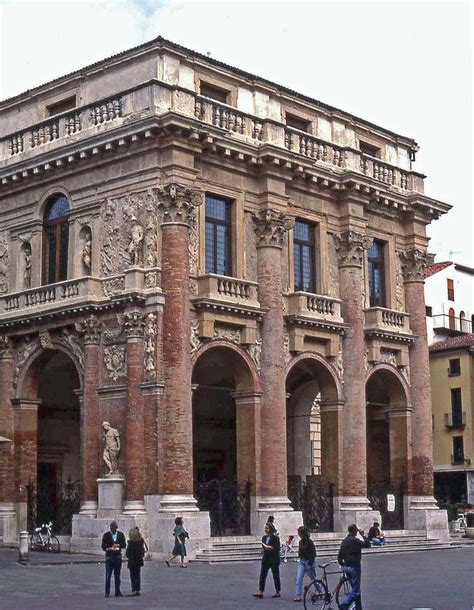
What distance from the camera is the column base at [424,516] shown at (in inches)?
1620

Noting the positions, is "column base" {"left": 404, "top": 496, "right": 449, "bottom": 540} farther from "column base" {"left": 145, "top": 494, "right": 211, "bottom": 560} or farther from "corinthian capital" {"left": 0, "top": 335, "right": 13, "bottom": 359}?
"corinthian capital" {"left": 0, "top": 335, "right": 13, "bottom": 359}

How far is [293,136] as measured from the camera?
38.8 meters

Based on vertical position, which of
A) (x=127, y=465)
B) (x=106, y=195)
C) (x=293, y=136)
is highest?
(x=293, y=136)

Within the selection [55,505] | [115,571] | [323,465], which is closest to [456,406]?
[323,465]

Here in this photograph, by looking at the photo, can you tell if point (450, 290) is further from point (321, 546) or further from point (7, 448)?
point (7, 448)

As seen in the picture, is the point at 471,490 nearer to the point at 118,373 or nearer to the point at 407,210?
the point at 407,210

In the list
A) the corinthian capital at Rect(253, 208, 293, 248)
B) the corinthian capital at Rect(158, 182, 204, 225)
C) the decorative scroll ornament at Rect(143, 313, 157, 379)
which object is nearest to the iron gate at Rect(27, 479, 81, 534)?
the decorative scroll ornament at Rect(143, 313, 157, 379)

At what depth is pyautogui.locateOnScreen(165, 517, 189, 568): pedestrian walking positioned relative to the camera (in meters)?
30.3

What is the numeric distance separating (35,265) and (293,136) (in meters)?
10.1

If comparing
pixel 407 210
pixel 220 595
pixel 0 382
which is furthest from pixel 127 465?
pixel 407 210

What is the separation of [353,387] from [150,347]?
30.1 ft

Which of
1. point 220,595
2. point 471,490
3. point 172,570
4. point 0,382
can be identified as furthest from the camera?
point 471,490

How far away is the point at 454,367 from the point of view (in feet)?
202

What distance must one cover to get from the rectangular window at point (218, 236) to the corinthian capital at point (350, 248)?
537 centimetres
